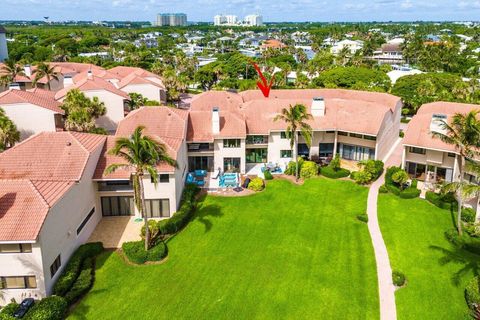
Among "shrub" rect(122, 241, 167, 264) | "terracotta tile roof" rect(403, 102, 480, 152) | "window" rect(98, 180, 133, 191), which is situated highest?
"terracotta tile roof" rect(403, 102, 480, 152)

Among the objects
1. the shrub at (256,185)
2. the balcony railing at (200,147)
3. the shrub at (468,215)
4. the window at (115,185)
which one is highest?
the balcony railing at (200,147)

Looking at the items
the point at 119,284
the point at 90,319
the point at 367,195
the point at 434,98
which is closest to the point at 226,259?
the point at 119,284

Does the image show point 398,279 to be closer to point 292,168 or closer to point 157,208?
point 292,168

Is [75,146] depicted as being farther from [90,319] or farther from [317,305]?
[317,305]

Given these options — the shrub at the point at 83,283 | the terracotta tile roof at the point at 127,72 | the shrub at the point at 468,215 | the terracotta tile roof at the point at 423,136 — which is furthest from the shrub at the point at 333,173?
the terracotta tile roof at the point at 127,72

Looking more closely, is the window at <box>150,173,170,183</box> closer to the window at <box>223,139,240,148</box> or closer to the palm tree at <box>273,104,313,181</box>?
the window at <box>223,139,240,148</box>

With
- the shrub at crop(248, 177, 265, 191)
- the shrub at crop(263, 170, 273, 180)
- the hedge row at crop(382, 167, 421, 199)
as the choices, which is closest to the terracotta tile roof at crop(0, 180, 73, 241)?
the shrub at crop(248, 177, 265, 191)

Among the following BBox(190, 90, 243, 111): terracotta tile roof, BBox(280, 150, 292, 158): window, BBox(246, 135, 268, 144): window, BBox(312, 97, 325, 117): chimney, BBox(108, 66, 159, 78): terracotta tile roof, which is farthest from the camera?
BBox(108, 66, 159, 78): terracotta tile roof

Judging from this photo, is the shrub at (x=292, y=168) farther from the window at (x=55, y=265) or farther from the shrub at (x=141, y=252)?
the window at (x=55, y=265)
